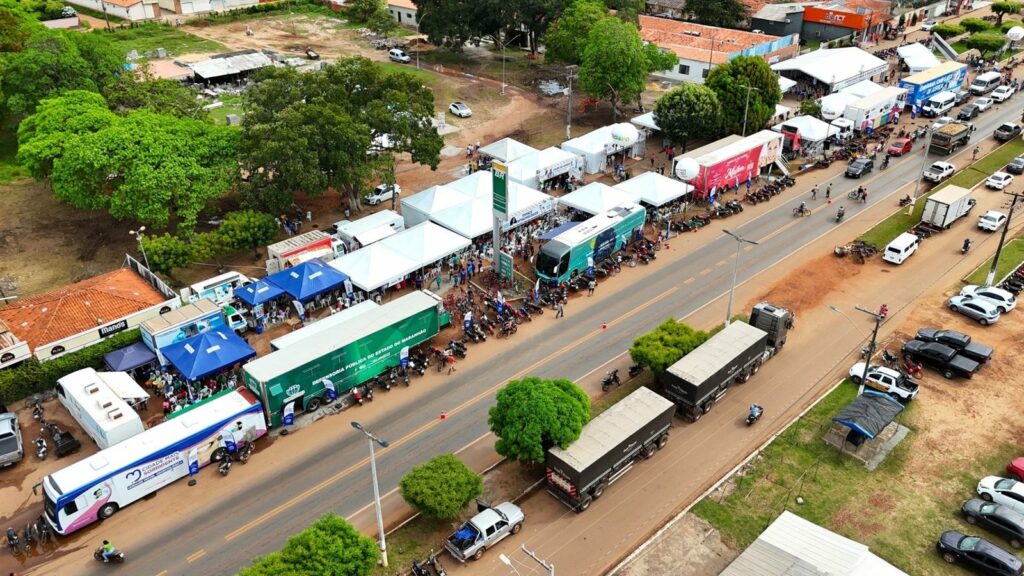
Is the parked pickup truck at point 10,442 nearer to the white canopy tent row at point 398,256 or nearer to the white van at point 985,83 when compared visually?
the white canopy tent row at point 398,256

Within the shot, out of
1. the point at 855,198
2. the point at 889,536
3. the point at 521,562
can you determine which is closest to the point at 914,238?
the point at 855,198

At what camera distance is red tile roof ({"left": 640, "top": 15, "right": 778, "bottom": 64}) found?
8119 cm

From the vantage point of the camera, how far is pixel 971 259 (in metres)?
48.9

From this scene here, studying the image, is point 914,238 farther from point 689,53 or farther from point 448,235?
point 689,53

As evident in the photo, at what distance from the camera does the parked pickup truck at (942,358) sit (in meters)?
37.6

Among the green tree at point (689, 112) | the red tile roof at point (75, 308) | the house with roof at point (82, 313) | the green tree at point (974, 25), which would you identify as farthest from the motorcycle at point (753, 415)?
the green tree at point (974, 25)

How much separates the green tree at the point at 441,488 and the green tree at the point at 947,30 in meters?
97.6

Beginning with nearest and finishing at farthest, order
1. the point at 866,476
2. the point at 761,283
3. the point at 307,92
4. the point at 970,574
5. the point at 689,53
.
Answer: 1. the point at 970,574
2. the point at 866,476
3. the point at 761,283
4. the point at 307,92
5. the point at 689,53

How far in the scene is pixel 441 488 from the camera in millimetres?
28359

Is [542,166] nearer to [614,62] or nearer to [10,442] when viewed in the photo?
[614,62]

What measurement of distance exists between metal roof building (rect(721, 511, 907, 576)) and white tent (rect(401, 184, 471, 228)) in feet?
100.0

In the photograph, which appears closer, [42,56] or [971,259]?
[971,259]

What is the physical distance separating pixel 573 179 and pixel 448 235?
15.5 metres

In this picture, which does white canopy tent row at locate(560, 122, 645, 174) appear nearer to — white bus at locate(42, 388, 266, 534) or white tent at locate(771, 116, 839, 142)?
white tent at locate(771, 116, 839, 142)
